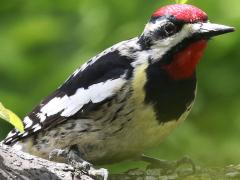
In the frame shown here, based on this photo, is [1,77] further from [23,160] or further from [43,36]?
[23,160]

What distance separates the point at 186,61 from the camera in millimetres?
3889

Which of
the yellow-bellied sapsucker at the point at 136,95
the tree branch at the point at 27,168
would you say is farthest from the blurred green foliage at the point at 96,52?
the tree branch at the point at 27,168

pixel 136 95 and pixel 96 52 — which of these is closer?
pixel 136 95

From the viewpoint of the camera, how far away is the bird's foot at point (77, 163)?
354cm

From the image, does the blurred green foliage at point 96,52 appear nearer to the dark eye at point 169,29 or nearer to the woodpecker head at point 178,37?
the woodpecker head at point 178,37

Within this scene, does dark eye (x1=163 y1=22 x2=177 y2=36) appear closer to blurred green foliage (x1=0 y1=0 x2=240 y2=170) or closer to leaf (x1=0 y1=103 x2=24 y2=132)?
blurred green foliage (x1=0 y1=0 x2=240 y2=170)

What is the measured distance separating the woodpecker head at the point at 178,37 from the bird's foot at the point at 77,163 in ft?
1.79

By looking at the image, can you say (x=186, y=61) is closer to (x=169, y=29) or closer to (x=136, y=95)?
(x=169, y=29)

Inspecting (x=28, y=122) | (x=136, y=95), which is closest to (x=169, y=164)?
(x=136, y=95)

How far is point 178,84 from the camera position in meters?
3.95

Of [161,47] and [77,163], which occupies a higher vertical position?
[161,47]

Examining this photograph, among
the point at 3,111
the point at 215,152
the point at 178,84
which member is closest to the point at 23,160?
the point at 3,111

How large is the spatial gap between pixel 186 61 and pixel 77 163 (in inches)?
26.0

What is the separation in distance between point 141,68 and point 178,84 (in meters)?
0.18
